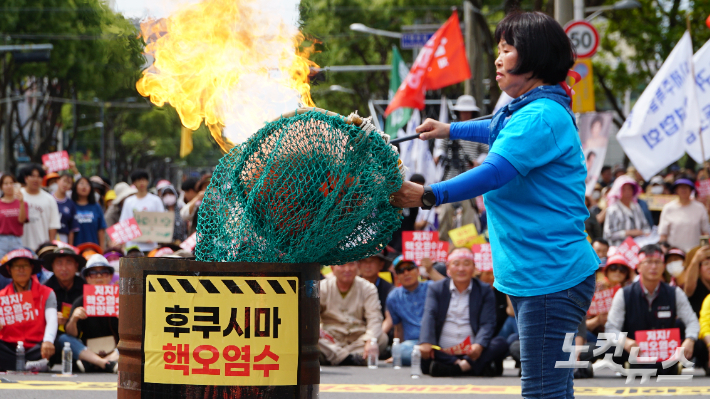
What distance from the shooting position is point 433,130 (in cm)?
381

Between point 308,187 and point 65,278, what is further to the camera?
point 65,278

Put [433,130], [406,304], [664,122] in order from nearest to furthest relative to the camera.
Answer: [433,130] < [406,304] < [664,122]

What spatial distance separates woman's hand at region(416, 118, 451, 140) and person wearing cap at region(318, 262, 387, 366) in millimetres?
5759

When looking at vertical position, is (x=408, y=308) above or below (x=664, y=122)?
below

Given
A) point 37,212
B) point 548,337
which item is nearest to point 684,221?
point 37,212

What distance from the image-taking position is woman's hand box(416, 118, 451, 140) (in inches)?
149

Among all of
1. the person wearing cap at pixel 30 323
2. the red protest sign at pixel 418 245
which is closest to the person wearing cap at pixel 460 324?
the red protest sign at pixel 418 245

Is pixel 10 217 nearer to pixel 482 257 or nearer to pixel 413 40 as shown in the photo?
pixel 482 257

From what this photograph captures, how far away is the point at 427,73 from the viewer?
15.7 meters

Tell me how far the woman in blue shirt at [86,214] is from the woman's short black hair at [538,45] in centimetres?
960

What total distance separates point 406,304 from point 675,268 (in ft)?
10.1

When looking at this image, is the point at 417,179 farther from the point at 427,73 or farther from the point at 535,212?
the point at 535,212

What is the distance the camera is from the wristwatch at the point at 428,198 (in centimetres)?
309

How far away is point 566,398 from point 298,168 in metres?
1.29
